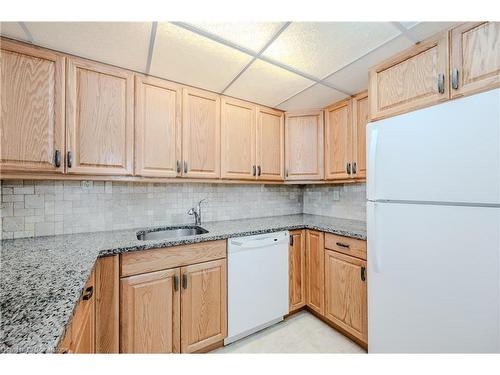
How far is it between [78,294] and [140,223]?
122 centimetres

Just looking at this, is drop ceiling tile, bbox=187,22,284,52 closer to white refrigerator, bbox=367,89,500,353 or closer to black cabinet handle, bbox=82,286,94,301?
white refrigerator, bbox=367,89,500,353

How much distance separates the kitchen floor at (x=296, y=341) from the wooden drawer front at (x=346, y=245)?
0.72 metres

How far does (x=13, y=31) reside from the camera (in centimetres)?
117

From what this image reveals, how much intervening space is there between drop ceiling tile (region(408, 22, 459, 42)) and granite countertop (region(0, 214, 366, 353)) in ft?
4.15

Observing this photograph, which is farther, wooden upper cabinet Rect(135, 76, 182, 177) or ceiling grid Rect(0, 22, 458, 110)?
wooden upper cabinet Rect(135, 76, 182, 177)

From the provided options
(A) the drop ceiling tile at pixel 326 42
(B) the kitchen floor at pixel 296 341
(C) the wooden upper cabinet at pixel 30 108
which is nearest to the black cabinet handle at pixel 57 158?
(C) the wooden upper cabinet at pixel 30 108

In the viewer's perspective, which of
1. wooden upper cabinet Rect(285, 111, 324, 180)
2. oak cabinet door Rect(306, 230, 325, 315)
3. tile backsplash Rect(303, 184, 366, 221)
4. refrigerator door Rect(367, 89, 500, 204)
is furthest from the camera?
wooden upper cabinet Rect(285, 111, 324, 180)

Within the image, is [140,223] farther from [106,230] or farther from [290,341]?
[290,341]

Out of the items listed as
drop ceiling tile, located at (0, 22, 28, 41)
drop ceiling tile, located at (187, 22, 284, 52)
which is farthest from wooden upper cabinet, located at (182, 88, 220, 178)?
drop ceiling tile, located at (0, 22, 28, 41)

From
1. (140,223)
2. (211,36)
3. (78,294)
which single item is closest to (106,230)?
(140,223)

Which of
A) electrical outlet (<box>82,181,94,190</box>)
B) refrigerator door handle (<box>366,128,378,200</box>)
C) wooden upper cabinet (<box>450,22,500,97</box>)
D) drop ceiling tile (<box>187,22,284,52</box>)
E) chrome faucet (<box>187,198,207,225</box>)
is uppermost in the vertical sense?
drop ceiling tile (<box>187,22,284,52</box>)

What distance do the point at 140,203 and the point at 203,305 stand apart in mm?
1000

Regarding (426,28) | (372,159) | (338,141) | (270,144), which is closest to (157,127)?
(270,144)

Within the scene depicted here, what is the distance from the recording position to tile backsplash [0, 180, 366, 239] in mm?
1466
